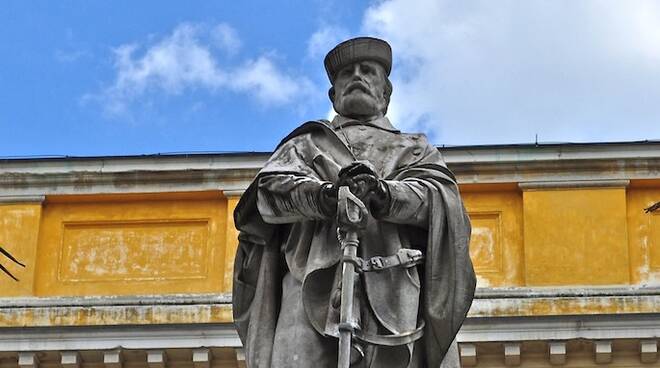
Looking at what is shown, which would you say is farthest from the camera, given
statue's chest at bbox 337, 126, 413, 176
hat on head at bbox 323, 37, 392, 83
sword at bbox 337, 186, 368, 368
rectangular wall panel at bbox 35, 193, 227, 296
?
rectangular wall panel at bbox 35, 193, 227, 296

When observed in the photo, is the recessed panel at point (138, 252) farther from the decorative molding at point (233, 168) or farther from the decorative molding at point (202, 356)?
the decorative molding at point (202, 356)

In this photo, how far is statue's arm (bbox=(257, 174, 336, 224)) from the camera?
972 cm

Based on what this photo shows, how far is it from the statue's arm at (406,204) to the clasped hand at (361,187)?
3cm

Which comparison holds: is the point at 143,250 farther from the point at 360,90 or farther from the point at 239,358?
the point at 360,90

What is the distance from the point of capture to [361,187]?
9609mm

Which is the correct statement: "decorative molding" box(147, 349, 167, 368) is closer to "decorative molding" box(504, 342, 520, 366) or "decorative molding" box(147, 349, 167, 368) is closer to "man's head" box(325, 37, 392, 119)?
"decorative molding" box(504, 342, 520, 366)

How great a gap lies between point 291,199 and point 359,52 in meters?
0.92

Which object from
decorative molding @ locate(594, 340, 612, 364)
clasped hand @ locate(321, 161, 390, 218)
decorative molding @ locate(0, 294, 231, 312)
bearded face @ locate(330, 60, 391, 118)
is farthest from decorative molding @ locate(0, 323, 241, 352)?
clasped hand @ locate(321, 161, 390, 218)

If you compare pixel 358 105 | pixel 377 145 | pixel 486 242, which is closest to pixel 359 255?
pixel 377 145

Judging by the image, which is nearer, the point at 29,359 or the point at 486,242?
the point at 29,359

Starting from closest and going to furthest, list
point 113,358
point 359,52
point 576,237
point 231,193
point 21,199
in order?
point 359,52, point 113,358, point 576,237, point 231,193, point 21,199

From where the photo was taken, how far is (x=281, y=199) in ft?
32.3

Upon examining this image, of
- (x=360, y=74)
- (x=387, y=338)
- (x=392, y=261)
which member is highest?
(x=360, y=74)

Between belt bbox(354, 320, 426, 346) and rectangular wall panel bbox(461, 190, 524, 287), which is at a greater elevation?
rectangular wall panel bbox(461, 190, 524, 287)
